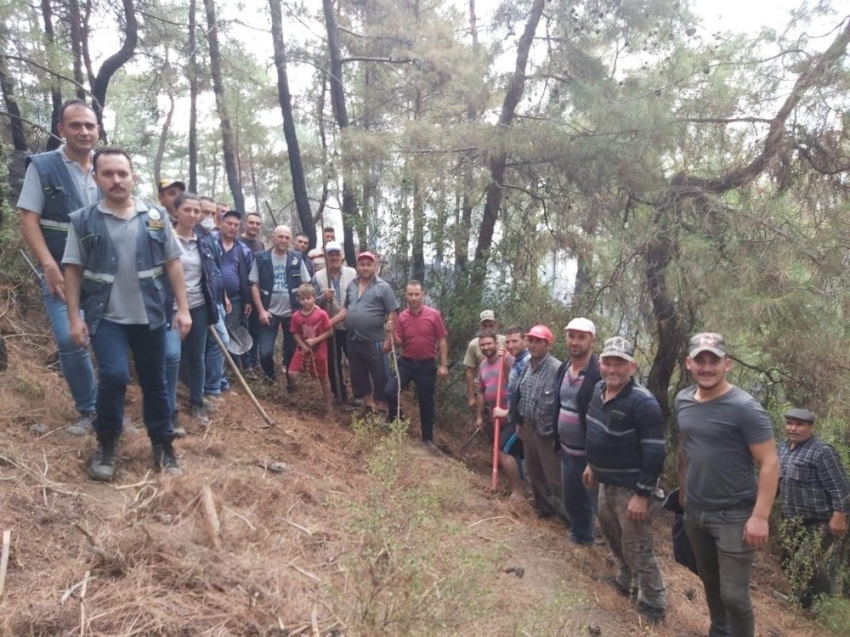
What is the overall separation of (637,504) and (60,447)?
3593mm

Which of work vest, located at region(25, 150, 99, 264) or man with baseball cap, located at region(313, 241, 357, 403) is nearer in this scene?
work vest, located at region(25, 150, 99, 264)

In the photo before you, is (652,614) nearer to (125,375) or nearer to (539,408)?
(539,408)

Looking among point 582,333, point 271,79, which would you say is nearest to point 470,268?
point 582,333

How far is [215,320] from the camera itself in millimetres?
4809

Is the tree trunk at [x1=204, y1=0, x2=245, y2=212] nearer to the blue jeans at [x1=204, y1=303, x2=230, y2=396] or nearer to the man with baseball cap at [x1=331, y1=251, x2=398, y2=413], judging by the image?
the man with baseball cap at [x1=331, y1=251, x2=398, y2=413]

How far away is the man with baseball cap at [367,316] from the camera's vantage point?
669cm

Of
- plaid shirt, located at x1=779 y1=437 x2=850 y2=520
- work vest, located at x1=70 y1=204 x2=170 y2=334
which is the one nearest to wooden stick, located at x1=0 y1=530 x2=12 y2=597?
work vest, located at x1=70 y1=204 x2=170 y2=334

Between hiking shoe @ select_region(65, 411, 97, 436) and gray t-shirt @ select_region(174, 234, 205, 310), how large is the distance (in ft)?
3.34

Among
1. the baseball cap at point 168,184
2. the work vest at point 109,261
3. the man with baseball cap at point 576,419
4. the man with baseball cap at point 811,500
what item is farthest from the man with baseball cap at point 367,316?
the man with baseball cap at point 811,500

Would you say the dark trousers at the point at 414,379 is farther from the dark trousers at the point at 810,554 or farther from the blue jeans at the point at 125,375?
the dark trousers at the point at 810,554

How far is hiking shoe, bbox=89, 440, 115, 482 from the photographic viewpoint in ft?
11.6

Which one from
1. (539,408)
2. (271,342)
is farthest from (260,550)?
(271,342)

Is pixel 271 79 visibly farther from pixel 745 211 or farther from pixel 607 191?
pixel 745 211

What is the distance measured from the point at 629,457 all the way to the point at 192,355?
129 inches
